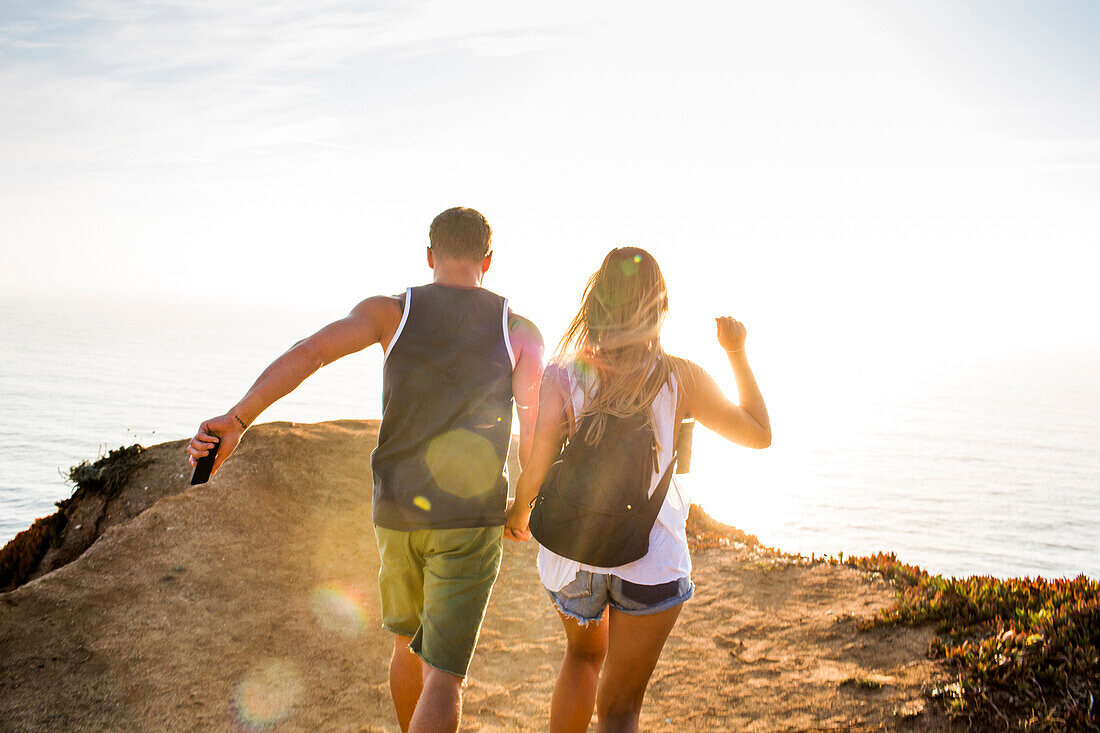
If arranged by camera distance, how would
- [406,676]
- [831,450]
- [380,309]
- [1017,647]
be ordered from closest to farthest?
[380,309] → [406,676] → [1017,647] → [831,450]

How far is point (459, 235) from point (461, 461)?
1.03 meters

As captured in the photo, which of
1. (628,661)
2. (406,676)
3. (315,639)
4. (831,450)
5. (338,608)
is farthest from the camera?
(831,450)

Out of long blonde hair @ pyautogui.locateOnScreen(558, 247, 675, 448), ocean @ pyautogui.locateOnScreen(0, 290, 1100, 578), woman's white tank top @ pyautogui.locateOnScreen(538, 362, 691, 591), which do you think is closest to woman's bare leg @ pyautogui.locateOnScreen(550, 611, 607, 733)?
woman's white tank top @ pyautogui.locateOnScreen(538, 362, 691, 591)

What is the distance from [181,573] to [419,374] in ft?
18.0

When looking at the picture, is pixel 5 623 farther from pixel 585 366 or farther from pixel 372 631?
pixel 585 366

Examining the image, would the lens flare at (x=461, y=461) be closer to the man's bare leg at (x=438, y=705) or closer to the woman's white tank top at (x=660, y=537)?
the woman's white tank top at (x=660, y=537)

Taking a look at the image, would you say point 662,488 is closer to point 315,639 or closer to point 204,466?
point 204,466

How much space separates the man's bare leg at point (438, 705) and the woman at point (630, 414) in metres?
0.57

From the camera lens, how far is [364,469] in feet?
31.6

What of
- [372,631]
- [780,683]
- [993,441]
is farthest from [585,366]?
[993,441]

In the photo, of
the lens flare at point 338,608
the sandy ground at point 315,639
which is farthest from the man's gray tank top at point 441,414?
the lens flare at point 338,608

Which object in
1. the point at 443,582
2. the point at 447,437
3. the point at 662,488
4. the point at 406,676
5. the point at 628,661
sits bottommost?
the point at 406,676

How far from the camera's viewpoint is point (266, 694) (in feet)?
17.1

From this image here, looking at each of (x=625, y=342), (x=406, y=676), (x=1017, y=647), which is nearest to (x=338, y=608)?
(x=406, y=676)
